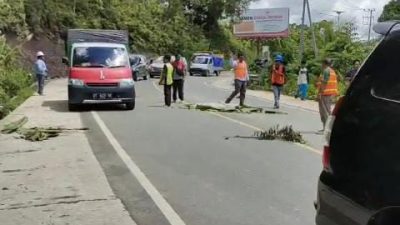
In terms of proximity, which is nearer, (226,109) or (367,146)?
(367,146)

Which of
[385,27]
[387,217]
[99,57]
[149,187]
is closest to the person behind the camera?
[387,217]

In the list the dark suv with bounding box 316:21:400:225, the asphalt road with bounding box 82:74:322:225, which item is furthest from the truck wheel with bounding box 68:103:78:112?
the dark suv with bounding box 316:21:400:225

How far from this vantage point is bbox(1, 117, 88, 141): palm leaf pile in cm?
1236

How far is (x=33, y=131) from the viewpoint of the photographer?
42.0ft

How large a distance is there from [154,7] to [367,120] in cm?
6768

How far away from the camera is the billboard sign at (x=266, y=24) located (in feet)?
176

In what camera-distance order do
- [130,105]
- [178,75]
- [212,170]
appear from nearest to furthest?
[212,170] → [130,105] → [178,75]

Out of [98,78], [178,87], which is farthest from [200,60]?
[98,78]

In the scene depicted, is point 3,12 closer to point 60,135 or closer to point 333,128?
point 60,135

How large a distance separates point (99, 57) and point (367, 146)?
15799mm

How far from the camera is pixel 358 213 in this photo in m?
3.37

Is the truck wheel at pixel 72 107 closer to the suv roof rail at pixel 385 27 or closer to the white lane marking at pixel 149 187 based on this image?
the white lane marking at pixel 149 187

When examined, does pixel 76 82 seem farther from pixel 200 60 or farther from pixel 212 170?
pixel 200 60

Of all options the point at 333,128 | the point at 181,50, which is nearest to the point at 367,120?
the point at 333,128
